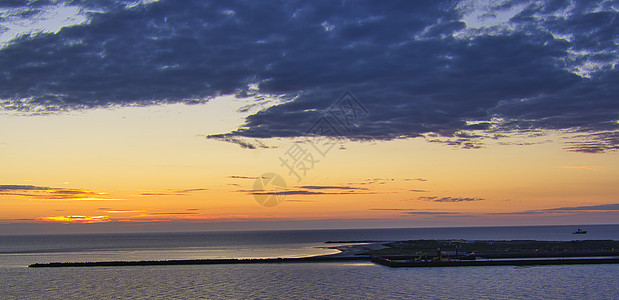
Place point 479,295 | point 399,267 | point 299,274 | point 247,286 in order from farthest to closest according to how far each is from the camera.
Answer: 1. point 399,267
2. point 299,274
3. point 247,286
4. point 479,295

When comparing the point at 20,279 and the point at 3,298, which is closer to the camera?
the point at 3,298

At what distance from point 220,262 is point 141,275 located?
2225 cm

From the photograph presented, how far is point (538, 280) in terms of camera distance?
79.3 meters

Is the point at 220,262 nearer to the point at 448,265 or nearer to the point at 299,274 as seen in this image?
the point at 299,274

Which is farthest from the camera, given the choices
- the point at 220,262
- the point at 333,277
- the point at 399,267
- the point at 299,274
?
the point at 220,262

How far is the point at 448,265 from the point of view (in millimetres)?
99062

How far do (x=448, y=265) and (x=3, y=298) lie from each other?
237 feet

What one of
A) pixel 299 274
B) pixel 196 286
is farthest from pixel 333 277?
pixel 196 286

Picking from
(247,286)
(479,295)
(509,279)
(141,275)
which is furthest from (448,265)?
(141,275)

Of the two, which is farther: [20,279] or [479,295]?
[20,279]

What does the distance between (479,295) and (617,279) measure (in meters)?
28.0

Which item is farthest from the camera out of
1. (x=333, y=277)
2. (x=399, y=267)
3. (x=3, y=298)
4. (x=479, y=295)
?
(x=399, y=267)

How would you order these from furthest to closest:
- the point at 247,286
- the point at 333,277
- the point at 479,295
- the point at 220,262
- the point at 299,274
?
the point at 220,262
the point at 299,274
the point at 333,277
the point at 247,286
the point at 479,295

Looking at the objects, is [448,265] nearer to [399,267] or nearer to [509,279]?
[399,267]
